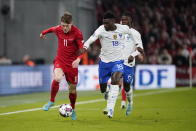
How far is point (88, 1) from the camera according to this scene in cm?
3275

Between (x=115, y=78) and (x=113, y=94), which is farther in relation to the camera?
(x=115, y=78)

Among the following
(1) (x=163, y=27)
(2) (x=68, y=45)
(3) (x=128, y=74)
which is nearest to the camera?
(2) (x=68, y=45)

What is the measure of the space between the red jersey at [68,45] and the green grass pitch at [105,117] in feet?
4.61

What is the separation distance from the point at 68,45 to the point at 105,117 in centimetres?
197

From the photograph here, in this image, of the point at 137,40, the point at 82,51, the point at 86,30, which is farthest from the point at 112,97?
the point at 86,30

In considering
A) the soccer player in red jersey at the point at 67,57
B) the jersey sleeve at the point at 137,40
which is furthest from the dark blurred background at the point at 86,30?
the soccer player in red jersey at the point at 67,57

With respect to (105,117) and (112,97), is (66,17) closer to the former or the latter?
(112,97)

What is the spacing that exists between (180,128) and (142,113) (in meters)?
3.72

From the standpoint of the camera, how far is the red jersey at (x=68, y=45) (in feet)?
46.5

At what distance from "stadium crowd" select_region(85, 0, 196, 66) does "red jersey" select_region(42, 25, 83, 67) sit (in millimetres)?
15566

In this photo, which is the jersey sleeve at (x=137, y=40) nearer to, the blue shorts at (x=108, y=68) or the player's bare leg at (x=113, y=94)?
the blue shorts at (x=108, y=68)

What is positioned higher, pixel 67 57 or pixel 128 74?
pixel 67 57

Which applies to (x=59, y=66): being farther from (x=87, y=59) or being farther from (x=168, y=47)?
(x=168, y=47)

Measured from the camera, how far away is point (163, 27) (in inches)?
1313
